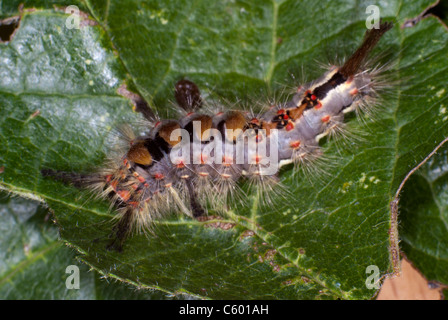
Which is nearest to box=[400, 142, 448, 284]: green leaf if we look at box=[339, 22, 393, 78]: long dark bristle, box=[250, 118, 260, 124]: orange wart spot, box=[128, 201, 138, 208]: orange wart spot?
box=[339, 22, 393, 78]: long dark bristle

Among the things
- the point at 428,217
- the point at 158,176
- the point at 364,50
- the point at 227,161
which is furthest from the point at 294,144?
the point at 428,217

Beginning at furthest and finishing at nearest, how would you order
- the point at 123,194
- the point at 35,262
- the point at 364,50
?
the point at 35,262
the point at 123,194
the point at 364,50

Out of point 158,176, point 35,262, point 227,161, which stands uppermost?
point 227,161

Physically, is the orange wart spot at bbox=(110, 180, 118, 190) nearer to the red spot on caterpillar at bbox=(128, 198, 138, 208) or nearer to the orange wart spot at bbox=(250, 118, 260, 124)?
the red spot on caterpillar at bbox=(128, 198, 138, 208)

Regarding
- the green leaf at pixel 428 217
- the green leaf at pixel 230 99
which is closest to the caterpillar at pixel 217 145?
the green leaf at pixel 230 99

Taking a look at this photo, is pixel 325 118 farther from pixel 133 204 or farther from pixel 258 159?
pixel 133 204

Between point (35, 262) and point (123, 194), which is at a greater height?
point (123, 194)
